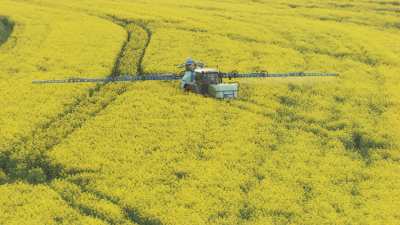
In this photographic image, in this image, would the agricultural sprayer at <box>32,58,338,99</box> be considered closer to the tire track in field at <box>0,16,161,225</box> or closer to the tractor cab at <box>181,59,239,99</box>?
the tractor cab at <box>181,59,239,99</box>

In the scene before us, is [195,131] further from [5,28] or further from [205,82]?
[5,28]

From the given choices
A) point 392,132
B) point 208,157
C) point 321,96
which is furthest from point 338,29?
point 208,157

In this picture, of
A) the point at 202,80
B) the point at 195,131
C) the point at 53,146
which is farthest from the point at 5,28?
the point at 195,131

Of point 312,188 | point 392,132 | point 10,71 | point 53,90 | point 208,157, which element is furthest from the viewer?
point 10,71

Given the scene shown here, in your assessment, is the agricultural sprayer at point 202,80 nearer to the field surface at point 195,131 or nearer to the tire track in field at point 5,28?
the field surface at point 195,131

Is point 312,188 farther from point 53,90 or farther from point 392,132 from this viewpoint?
point 53,90

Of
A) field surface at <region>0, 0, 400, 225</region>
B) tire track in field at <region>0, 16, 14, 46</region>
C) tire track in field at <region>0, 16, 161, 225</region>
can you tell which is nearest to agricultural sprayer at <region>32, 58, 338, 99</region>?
field surface at <region>0, 0, 400, 225</region>
